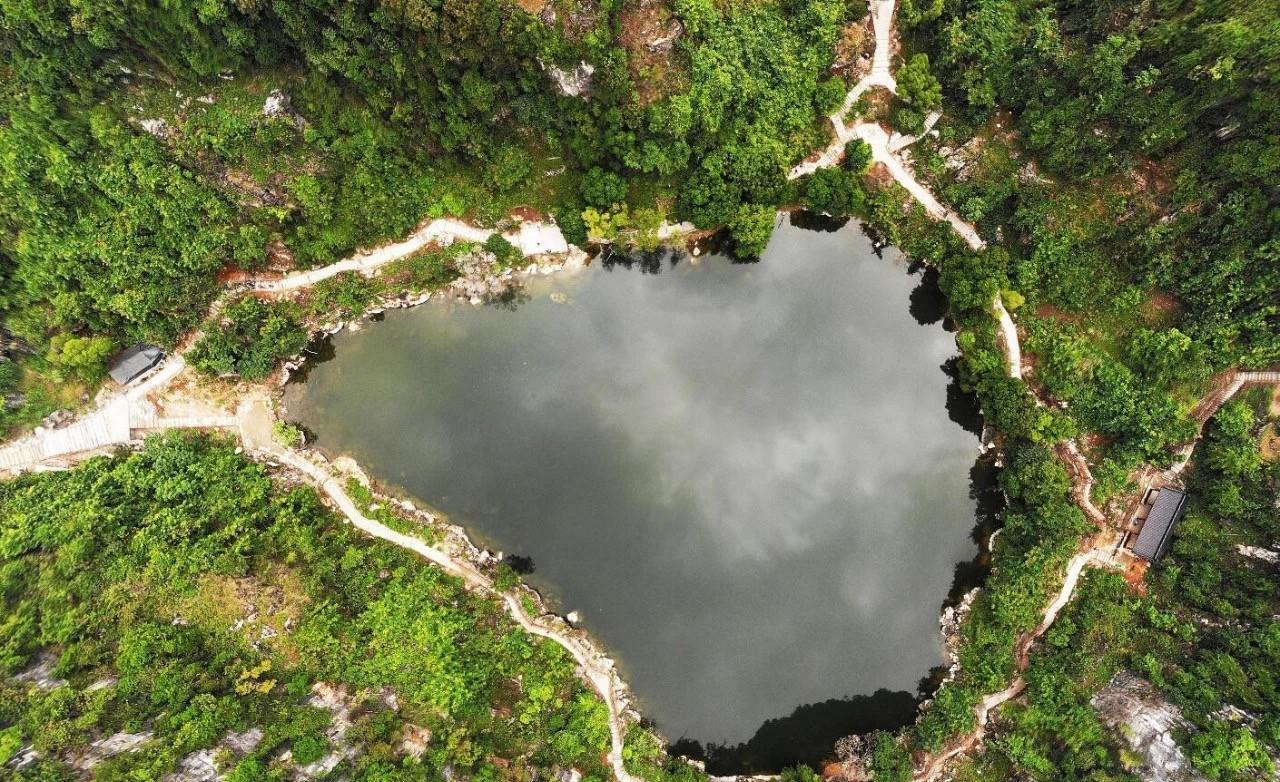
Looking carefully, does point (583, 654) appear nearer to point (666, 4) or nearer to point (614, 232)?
point (614, 232)

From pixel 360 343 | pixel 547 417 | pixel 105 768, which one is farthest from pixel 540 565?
pixel 105 768

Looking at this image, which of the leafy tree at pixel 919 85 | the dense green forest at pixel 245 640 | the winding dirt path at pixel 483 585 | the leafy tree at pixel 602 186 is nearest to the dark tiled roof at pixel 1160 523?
the leafy tree at pixel 919 85

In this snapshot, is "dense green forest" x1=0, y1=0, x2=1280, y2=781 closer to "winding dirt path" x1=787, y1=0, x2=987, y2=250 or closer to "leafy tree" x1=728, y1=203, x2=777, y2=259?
"leafy tree" x1=728, y1=203, x2=777, y2=259

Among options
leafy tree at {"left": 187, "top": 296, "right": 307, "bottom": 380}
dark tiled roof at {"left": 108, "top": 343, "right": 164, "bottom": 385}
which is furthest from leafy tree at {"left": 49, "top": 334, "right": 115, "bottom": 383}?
leafy tree at {"left": 187, "top": 296, "right": 307, "bottom": 380}

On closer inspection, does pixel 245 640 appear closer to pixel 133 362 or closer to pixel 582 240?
pixel 133 362

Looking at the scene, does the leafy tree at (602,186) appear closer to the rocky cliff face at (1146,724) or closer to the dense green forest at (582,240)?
the dense green forest at (582,240)

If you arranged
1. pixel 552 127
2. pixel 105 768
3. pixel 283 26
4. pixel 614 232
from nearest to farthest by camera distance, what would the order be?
1. pixel 105 768
2. pixel 283 26
3. pixel 552 127
4. pixel 614 232
